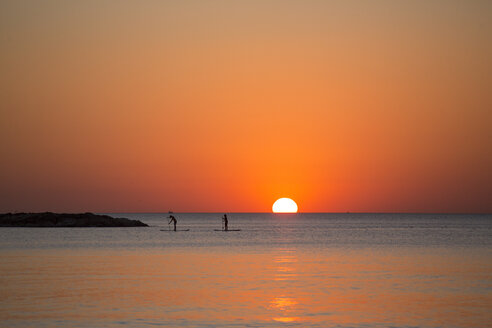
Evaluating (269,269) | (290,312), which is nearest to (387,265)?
(269,269)

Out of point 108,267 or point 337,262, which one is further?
point 337,262

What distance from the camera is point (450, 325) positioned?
2383 centimetres

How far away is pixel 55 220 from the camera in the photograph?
467 ft

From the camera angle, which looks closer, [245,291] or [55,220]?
[245,291]

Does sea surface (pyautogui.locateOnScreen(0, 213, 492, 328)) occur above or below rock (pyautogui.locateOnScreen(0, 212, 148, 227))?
below

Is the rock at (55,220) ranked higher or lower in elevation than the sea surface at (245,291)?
higher

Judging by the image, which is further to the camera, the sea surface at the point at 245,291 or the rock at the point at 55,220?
the rock at the point at 55,220

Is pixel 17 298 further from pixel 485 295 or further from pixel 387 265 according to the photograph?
pixel 387 265

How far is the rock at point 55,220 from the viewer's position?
139125mm

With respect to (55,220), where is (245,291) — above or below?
below

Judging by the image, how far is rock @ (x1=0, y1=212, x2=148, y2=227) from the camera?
5477 inches

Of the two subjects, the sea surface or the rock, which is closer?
the sea surface

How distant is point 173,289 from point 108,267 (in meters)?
13.4

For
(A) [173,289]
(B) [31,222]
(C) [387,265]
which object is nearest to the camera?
(A) [173,289]
